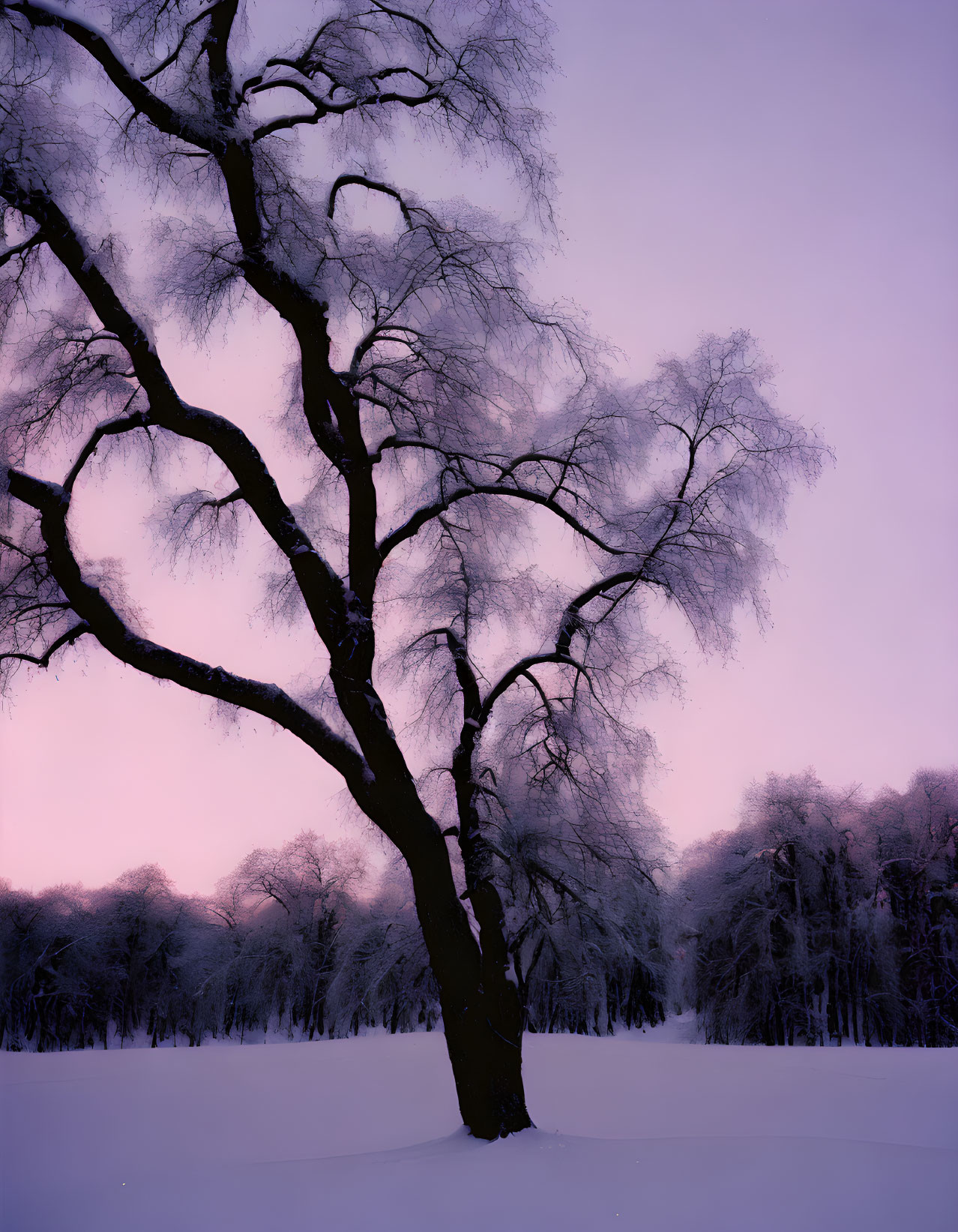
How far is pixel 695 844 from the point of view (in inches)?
1097

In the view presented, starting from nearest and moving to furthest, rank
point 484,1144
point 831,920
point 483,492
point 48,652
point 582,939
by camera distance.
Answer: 1. point 484,1144
2. point 48,652
3. point 483,492
4. point 582,939
5. point 831,920

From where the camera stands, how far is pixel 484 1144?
5309mm

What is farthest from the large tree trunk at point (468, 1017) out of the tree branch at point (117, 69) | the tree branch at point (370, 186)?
the tree branch at point (117, 69)

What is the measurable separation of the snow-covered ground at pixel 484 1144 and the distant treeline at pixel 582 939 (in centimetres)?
186

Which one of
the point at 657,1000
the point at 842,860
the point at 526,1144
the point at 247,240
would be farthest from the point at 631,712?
the point at 657,1000

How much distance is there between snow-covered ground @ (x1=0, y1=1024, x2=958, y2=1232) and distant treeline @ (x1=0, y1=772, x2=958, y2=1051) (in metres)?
1.86

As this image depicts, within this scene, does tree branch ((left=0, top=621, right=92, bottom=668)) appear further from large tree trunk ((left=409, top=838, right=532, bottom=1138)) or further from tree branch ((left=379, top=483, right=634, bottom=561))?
large tree trunk ((left=409, top=838, right=532, bottom=1138))

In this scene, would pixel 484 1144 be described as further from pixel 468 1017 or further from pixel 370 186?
pixel 370 186

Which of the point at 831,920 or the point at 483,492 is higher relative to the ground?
the point at 483,492

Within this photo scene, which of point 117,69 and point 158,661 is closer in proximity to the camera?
point 117,69

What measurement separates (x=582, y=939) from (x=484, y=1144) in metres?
2.79

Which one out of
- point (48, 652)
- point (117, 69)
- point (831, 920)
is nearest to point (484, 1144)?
point (48, 652)

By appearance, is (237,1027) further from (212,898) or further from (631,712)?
(631,712)

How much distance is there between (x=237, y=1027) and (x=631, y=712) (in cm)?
3504
